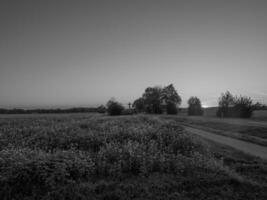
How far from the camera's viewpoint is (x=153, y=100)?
71.4 metres

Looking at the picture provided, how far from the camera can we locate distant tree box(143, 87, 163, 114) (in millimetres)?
69750

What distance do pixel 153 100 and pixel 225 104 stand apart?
31.2 m

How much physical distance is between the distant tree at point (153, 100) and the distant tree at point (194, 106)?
12.1 meters

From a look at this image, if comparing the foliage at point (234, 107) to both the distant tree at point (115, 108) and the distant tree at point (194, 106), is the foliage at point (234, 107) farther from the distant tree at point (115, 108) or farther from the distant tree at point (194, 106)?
the distant tree at point (115, 108)

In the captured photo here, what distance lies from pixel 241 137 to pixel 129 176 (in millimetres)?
11690

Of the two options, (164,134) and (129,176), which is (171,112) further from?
(129,176)

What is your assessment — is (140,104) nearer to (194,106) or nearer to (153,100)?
(153,100)

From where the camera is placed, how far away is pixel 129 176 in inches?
211

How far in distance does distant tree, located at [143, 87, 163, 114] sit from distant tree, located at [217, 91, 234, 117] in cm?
2703

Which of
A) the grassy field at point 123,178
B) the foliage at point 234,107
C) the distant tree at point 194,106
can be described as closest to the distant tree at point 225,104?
the foliage at point 234,107

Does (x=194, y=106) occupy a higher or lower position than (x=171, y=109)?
higher

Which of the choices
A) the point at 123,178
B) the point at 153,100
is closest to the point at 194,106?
the point at 153,100

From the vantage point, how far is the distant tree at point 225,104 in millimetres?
42919

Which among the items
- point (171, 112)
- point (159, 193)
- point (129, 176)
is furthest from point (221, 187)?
point (171, 112)
